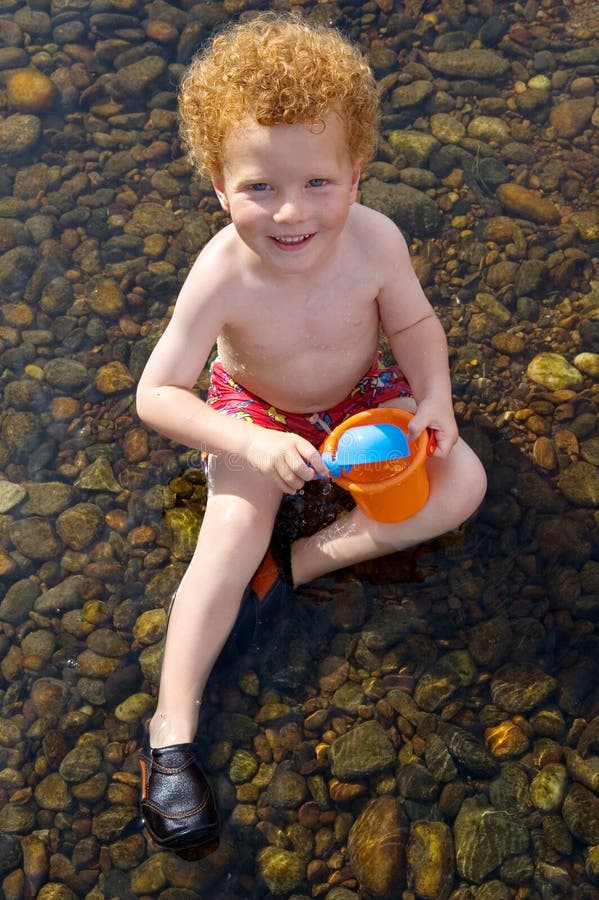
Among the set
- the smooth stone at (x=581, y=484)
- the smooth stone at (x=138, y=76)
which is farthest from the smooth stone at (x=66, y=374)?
the smooth stone at (x=581, y=484)

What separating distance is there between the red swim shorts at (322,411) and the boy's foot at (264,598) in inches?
17.3

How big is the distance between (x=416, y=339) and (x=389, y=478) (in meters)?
0.63

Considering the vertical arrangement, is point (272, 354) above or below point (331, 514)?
above

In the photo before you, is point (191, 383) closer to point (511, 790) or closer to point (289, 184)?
point (289, 184)

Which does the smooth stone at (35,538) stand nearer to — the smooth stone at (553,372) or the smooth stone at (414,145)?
the smooth stone at (553,372)

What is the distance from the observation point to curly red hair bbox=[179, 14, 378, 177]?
A: 259cm

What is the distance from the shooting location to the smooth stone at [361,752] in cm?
311

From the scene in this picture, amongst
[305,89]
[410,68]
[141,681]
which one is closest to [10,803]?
[141,681]

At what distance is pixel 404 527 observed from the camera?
10.9 feet

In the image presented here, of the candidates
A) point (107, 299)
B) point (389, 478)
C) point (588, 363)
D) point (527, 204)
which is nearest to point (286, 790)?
point (389, 478)

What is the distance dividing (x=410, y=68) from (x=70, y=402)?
232 cm

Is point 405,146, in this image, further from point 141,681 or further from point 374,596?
point 141,681

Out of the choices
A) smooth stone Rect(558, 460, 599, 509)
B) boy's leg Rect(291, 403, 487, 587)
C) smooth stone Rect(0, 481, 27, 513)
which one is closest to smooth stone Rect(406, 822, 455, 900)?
boy's leg Rect(291, 403, 487, 587)

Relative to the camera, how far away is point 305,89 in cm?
259
